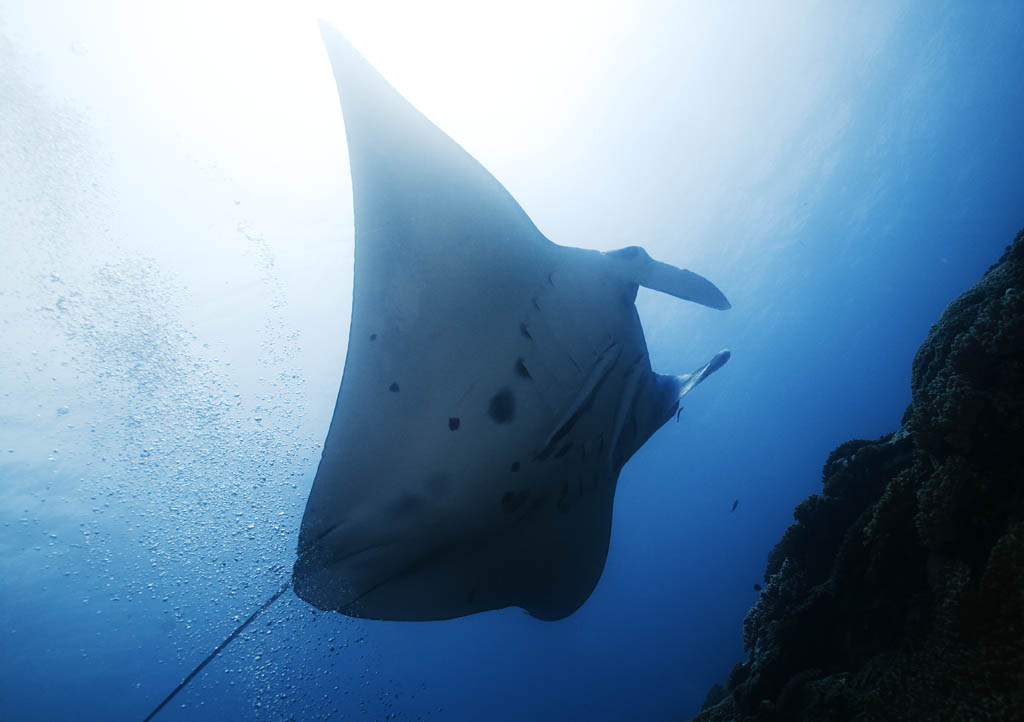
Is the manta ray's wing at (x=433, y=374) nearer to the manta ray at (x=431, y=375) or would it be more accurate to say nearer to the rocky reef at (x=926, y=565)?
the manta ray at (x=431, y=375)

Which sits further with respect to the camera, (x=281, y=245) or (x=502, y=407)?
(x=281, y=245)

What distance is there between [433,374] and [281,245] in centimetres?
910

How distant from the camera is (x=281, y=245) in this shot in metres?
9.95

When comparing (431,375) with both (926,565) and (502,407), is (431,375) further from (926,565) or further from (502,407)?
(926,565)

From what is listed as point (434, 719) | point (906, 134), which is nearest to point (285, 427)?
point (906, 134)

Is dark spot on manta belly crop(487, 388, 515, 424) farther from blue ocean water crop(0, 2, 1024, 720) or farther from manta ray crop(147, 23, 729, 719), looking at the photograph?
blue ocean water crop(0, 2, 1024, 720)

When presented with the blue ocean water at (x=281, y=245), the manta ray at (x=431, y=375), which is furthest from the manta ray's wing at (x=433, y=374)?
the blue ocean water at (x=281, y=245)

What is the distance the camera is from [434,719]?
136 feet

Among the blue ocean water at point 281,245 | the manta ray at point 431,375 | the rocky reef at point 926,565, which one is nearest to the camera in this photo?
the rocky reef at point 926,565

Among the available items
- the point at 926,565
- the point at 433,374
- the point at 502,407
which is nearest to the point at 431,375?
the point at 433,374

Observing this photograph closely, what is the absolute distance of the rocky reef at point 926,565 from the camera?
1660 millimetres

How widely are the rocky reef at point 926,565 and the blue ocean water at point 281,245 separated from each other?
18.8 ft

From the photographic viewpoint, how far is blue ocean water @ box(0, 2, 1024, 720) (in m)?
8.47

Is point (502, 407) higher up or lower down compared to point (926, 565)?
higher up
